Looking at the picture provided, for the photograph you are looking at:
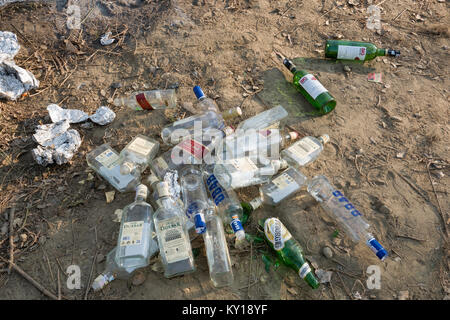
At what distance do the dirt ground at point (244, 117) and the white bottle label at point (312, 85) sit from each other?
0.18 meters

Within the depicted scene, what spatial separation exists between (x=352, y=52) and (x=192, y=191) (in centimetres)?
244

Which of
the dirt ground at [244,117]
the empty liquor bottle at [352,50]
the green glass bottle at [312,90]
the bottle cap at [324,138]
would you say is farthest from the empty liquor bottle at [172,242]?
the empty liquor bottle at [352,50]

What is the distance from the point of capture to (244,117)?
320cm

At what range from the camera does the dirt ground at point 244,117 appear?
232 cm

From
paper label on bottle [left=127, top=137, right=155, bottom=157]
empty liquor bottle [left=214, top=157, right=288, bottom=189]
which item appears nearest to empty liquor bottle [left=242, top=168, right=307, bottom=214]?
empty liquor bottle [left=214, top=157, right=288, bottom=189]

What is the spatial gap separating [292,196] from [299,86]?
4.24 feet

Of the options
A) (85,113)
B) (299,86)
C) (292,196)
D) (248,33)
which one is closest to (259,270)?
(292,196)

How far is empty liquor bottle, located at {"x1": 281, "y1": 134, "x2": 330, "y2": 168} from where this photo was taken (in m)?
2.78

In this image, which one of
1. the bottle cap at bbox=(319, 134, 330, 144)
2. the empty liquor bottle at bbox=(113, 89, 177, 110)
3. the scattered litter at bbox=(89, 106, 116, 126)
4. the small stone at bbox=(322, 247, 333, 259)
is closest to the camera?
the small stone at bbox=(322, 247, 333, 259)

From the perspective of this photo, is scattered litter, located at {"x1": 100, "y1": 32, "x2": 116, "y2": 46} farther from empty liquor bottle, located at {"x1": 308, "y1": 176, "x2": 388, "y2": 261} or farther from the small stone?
the small stone

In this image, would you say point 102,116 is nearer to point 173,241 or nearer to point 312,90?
point 173,241

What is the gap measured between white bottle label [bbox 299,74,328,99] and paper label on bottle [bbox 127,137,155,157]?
162 centimetres

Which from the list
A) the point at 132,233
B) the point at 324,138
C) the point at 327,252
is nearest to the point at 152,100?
the point at 132,233

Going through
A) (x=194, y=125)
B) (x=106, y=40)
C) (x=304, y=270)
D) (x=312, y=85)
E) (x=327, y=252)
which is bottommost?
(x=327, y=252)
